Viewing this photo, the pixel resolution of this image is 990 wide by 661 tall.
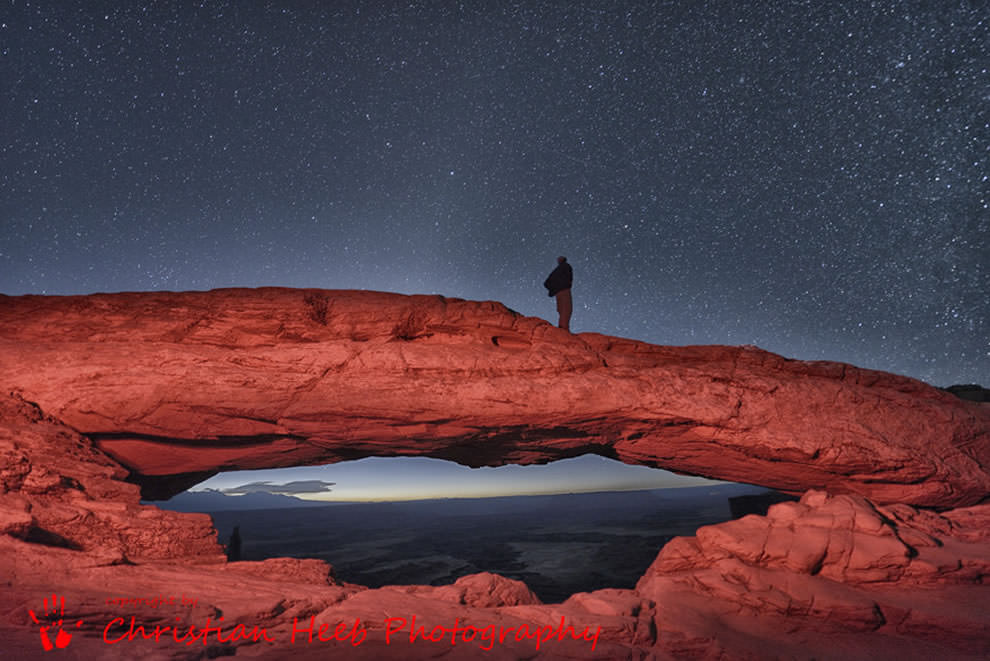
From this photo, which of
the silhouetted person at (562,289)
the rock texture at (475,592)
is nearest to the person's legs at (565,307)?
the silhouetted person at (562,289)

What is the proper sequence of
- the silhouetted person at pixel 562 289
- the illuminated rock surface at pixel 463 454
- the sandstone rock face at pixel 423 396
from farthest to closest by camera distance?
1. the silhouetted person at pixel 562 289
2. the sandstone rock face at pixel 423 396
3. the illuminated rock surface at pixel 463 454

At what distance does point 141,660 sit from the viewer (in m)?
5.61

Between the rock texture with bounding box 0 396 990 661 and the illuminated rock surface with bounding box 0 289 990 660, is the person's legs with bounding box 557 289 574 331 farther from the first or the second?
the rock texture with bounding box 0 396 990 661

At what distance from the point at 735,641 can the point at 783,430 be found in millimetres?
5398

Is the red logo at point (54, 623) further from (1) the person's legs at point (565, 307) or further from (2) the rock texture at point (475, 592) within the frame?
(1) the person's legs at point (565, 307)

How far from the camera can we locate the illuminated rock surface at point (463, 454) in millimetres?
7730

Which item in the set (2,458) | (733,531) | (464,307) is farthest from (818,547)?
(2,458)

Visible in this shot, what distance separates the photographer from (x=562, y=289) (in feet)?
47.2

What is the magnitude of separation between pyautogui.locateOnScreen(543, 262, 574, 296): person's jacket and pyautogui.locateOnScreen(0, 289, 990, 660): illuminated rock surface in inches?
76.0

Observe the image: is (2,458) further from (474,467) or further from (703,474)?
(703,474)

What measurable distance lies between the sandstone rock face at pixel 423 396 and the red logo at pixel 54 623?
477 centimetres

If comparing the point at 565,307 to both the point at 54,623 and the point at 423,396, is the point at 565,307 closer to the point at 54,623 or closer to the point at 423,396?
the point at 423,396

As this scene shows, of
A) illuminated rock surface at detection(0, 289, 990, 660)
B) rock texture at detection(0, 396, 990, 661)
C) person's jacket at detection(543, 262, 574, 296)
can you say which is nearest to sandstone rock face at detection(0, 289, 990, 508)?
illuminated rock surface at detection(0, 289, 990, 660)

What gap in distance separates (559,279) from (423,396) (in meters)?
5.72
